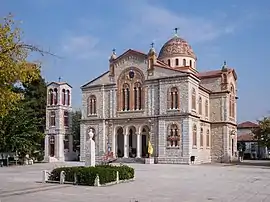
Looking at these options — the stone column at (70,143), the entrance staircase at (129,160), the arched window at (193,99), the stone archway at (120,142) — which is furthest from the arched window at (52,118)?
the arched window at (193,99)

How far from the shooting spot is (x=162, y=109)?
1981 inches

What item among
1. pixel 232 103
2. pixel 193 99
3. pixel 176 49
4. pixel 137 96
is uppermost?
pixel 176 49

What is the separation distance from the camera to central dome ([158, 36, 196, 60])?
6156 centimetres

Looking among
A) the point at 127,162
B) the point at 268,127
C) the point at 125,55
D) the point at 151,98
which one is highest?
the point at 125,55

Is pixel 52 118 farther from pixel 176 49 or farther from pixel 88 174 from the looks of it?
pixel 88 174

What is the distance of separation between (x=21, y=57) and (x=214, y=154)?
161 ft

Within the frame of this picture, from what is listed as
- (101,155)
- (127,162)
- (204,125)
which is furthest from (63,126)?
(204,125)

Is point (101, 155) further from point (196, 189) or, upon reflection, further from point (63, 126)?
point (196, 189)

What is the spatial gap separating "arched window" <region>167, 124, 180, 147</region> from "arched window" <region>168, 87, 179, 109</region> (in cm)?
231

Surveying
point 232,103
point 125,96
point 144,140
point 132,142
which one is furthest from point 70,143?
point 232,103

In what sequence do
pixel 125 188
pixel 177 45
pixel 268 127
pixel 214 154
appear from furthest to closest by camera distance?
pixel 177 45, pixel 214 154, pixel 268 127, pixel 125 188

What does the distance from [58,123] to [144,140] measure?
13.6 meters

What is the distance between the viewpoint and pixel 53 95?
60844 millimetres

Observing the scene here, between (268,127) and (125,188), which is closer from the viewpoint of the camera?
(125,188)
